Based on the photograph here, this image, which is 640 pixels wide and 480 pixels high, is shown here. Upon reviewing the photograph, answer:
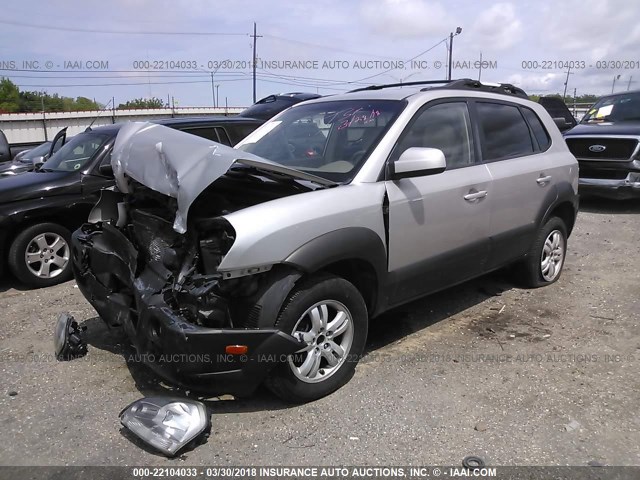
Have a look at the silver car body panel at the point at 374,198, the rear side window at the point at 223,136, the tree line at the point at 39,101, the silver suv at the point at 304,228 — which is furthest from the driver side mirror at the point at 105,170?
the tree line at the point at 39,101

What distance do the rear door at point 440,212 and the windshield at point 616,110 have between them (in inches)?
285

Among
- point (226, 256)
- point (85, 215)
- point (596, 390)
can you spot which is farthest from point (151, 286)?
point (85, 215)

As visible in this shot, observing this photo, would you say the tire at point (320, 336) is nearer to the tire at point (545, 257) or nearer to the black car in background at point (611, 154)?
the tire at point (545, 257)

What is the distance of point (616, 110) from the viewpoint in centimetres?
1015

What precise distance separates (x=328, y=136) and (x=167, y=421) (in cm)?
225

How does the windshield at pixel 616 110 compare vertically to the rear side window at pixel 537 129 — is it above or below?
above

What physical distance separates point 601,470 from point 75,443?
108 inches

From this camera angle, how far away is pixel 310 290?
10.2ft

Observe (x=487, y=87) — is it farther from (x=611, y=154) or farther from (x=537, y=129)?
(x=611, y=154)

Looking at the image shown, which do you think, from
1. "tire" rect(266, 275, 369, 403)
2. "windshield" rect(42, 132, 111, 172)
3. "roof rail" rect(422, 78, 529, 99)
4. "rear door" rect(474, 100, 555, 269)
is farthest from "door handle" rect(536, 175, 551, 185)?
"windshield" rect(42, 132, 111, 172)

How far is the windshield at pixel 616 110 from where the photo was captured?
9891 millimetres

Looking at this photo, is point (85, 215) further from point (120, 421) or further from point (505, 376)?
point (505, 376)

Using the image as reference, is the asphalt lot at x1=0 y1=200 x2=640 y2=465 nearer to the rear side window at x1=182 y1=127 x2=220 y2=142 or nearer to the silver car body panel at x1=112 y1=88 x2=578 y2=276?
the silver car body panel at x1=112 y1=88 x2=578 y2=276

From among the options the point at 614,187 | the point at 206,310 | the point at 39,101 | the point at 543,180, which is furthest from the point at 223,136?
the point at 39,101
